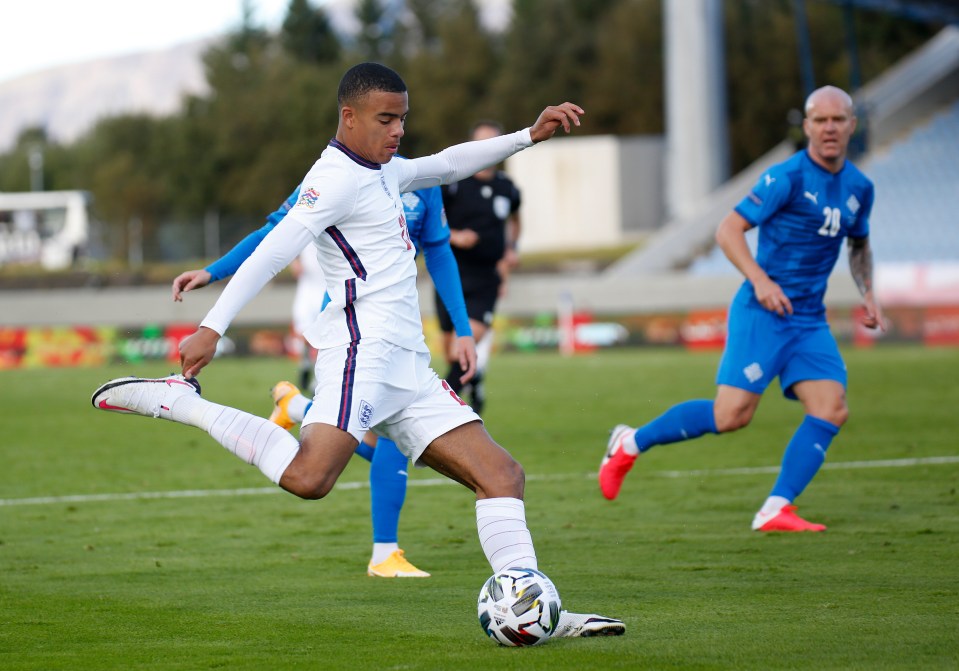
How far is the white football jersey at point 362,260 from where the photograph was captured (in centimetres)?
502

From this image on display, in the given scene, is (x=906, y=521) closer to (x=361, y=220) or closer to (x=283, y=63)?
(x=361, y=220)

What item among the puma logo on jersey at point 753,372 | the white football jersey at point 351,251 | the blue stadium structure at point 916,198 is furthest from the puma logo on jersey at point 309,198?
the blue stadium structure at point 916,198

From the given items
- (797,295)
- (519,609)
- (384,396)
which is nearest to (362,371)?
(384,396)

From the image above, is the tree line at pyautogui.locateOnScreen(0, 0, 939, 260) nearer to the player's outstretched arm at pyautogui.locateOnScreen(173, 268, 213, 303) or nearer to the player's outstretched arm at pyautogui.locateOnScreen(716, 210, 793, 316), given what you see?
the player's outstretched arm at pyautogui.locateOnScreen(716, 210, 793, 316)

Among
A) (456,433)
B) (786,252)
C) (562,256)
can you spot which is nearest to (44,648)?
(456,433)

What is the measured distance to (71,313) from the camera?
114 feet

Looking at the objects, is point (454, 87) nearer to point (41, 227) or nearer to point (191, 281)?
point (41, 227)

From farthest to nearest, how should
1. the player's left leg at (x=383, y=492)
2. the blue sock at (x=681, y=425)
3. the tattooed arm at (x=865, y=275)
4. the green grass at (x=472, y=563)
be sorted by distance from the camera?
the tattooed arm at (x=865, y=275) < the blue sock at (x=681, y=425) < the player's left leg at (x=383, y=492) < the green grass at (x=472, y=563)

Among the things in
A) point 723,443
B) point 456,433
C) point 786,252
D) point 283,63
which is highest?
point 283,63

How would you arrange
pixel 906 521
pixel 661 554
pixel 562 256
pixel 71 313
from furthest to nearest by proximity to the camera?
pixel 562 256 → pixel 71 313 → pixel 906 521 → pixel 661 554

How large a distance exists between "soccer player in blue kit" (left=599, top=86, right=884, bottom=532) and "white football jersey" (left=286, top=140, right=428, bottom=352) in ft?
8.65

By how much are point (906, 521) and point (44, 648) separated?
4507mm

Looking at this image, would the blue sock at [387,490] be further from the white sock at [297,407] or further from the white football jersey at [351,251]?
the white football jersey at [351,251]

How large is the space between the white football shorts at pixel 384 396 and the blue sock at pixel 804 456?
2.83 m
